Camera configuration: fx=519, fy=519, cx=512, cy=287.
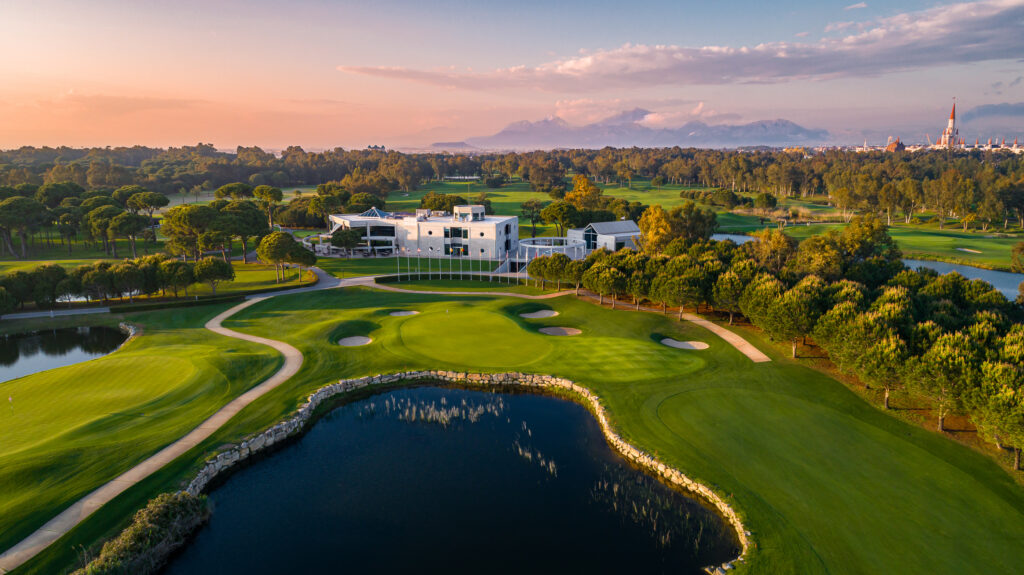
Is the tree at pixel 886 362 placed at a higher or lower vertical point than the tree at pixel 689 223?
lower

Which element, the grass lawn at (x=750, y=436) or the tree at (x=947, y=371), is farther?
the tree at (x=947, y=371)

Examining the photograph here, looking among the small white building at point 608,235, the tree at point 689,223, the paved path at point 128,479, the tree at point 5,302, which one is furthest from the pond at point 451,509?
the tree at point 689,223

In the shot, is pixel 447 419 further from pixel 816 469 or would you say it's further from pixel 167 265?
pixel 167 265

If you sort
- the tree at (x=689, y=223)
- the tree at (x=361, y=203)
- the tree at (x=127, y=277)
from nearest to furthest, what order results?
the tree at (x=127, y=277) < the tree at (x=689, y=223) < the tree at (x=361, y=203)

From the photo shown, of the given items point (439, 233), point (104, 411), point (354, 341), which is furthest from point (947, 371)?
point (439, 233)

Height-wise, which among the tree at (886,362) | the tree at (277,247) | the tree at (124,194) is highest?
the tree at (124,194)

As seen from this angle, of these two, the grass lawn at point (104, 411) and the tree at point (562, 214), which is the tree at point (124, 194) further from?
the tree at point (562, 214)

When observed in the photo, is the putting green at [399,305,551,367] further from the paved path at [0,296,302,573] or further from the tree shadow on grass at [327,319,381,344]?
the paved path at [0,296,302,573]

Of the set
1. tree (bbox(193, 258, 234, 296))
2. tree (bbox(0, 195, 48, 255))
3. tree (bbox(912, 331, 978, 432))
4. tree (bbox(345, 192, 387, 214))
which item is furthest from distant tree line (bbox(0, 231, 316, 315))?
tree (bbox(912, 331, 978, 432))

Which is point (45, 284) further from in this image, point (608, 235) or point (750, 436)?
point (608, 235)
